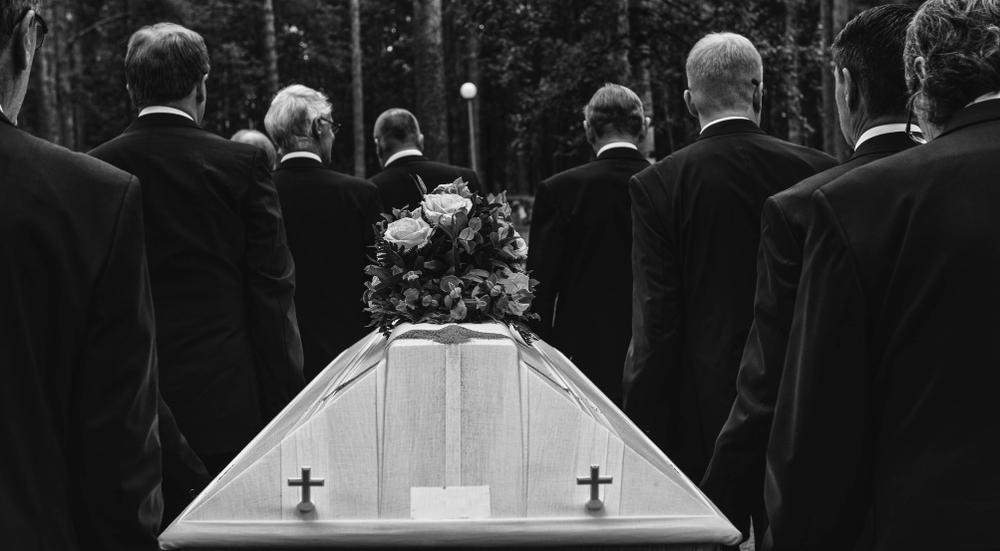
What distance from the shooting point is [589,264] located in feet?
19.5

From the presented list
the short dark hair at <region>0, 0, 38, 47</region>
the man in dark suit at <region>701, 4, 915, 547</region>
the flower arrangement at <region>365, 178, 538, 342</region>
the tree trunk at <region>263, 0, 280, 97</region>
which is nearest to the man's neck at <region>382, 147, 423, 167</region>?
the flower arrangement at <region>365, 178, 538, 342</region>

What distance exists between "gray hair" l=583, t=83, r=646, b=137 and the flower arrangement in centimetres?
249

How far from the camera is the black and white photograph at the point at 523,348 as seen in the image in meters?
2.14

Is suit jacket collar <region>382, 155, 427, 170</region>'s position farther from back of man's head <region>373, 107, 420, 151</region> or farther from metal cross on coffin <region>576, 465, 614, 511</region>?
metal cross on coffin <region>576, 465, 614, 511</region>

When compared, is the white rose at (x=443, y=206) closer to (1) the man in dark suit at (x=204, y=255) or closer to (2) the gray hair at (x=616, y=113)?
(1) the man in dark suit at (x=204, y=255)

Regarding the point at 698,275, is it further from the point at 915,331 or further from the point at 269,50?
the point at 269,50

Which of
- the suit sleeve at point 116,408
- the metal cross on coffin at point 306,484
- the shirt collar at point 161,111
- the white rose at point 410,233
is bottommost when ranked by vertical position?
the metal cross on coffin at point 306,484

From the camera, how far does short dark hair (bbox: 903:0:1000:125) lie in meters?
2.19

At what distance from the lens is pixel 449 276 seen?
353 cm

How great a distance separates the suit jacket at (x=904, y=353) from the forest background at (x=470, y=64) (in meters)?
3.34

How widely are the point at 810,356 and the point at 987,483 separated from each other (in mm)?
375

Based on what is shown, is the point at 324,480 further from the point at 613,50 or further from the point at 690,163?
the point at 613,50

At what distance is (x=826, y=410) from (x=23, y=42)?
1.64 m

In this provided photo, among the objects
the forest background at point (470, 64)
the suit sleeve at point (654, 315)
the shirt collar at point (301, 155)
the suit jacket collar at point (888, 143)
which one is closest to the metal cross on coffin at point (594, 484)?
the suit jacket collar at point (888, 143)
